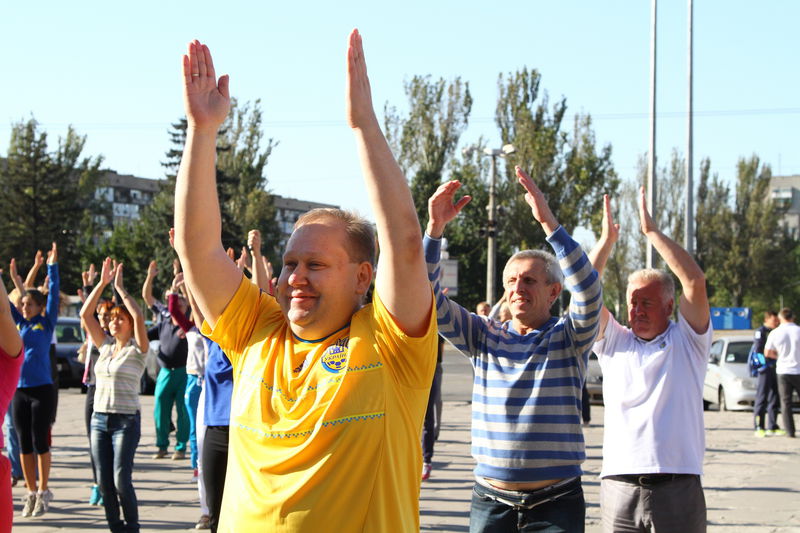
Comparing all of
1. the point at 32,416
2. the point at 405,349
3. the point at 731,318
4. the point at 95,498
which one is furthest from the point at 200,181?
the point at 731,318

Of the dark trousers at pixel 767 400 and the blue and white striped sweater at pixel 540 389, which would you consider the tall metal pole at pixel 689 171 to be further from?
the blue and white striped sweater at pixel 540 389

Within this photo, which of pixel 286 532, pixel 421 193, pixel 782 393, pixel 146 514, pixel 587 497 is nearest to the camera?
pixel 286 532

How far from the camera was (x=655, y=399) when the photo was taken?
4.85m

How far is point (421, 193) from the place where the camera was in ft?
161

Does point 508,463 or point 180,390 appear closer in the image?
point 508,463

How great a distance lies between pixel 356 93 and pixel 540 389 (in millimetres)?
2189

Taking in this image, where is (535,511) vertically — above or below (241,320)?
below

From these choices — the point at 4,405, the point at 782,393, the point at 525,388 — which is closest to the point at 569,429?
the point at 525,388

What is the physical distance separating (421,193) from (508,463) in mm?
45007

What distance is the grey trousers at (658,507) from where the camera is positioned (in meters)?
4.61

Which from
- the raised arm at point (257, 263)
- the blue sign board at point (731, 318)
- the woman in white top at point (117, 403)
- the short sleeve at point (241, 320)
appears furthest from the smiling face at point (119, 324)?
the blue sign board at point (731, 318)

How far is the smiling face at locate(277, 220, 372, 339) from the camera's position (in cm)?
284

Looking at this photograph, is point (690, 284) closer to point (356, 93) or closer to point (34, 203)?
point (356, 93)

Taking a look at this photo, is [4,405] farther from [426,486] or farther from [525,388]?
[426,486]
